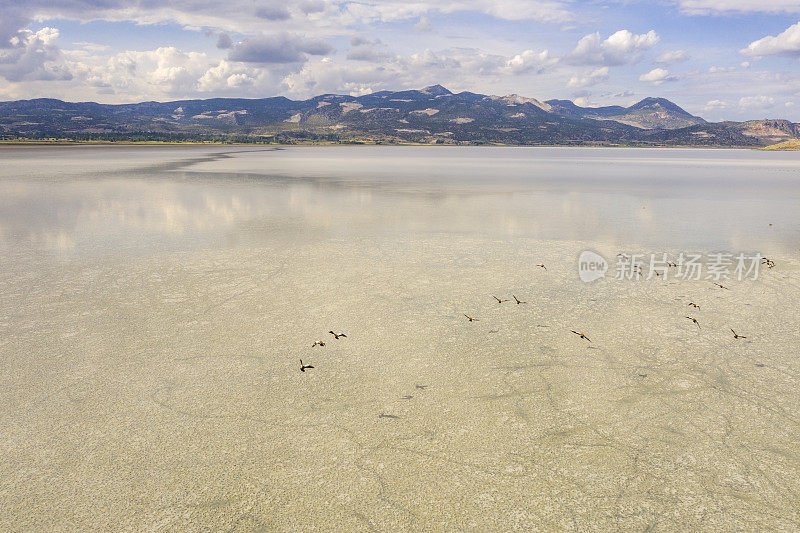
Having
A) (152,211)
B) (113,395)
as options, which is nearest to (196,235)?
(152,211)

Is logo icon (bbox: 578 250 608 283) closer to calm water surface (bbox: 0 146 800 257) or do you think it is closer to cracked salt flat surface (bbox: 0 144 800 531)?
cracked salt flat surface (bbox: 0 144 800 531)

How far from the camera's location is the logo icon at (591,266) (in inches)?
576

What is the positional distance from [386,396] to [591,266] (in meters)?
10.8

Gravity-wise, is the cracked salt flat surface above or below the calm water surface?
below

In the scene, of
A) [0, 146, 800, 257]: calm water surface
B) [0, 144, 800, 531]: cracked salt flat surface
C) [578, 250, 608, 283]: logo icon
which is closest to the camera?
[0, 144, 800, 531]: cracked salt flat surface

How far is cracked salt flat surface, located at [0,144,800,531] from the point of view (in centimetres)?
545

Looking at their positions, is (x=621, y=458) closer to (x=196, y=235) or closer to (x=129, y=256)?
(x=129, y=256)

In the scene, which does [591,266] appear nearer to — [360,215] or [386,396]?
[386,396]

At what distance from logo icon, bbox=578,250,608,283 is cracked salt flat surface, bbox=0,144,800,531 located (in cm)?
50

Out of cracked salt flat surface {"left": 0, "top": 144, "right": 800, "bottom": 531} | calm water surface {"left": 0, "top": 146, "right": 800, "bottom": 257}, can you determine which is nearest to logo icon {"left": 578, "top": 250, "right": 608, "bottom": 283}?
cracked salt flat surface {"left": 0, "top": 144, "right": 800, "bottom": 531}

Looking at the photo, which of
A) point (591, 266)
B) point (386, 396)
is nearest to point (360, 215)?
point (591, 266)

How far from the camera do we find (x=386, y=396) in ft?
25.4

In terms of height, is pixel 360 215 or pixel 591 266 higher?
pixel 360 215

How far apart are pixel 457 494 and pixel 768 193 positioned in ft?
156
